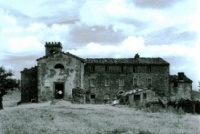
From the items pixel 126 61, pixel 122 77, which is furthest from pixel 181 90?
pixel 126 61

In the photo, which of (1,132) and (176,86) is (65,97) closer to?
(176,86)

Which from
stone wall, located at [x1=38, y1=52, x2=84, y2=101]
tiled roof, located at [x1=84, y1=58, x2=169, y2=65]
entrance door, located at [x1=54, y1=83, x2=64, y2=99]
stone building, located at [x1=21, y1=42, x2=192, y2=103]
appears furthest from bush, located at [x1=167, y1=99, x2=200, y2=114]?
tiled roof, located at [x1=84, y1=58, x2=169, y2=65]

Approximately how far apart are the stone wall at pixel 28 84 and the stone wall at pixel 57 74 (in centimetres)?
334

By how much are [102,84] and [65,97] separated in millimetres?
10335

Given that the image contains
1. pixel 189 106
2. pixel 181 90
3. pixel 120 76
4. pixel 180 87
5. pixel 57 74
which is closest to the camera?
pixel 189 106

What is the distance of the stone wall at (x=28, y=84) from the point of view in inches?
1948

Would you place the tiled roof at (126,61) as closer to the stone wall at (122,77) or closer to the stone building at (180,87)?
the stone wall at (122,77)

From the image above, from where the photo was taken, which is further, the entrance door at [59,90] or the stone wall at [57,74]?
the entrance door at [59,90]

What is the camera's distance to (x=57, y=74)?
152 feet

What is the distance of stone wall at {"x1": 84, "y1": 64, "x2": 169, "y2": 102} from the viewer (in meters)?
54.4

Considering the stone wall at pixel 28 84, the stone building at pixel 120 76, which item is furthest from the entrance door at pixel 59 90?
the stone building at pixel 120 76

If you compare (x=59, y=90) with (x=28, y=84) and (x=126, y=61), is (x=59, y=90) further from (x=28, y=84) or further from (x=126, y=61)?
(x=126, y=61)

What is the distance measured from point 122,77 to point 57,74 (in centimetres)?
1270

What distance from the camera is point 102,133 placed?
53.6 ft
